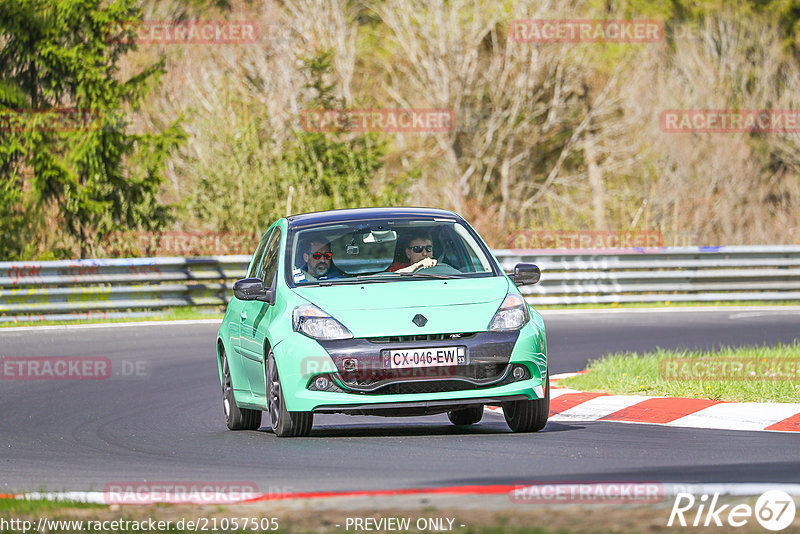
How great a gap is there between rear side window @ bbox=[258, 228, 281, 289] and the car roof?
0.21 metres

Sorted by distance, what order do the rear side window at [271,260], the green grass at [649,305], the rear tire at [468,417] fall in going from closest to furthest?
the rear side window at [271,260], the rear tire at [468,417], the green grass at [649,305]

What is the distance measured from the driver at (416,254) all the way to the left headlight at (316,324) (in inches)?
43.8

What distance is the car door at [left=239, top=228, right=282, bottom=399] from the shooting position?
32.2ft

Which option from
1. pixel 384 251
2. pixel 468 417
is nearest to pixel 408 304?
pixel 384 251

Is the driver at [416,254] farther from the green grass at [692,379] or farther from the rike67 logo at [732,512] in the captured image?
the rike67 logo at [732,512]

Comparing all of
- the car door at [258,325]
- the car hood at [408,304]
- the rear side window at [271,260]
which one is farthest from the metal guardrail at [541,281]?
the car hood at [408,304]

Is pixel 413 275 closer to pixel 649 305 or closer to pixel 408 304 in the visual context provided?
pixel 408 304

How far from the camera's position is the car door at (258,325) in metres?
9.81

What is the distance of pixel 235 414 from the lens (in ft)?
35.3

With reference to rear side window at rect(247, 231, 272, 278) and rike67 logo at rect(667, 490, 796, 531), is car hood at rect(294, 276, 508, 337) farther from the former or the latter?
rike67 logo at rect(667, 490, 796, 531)

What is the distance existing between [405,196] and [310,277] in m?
21.3

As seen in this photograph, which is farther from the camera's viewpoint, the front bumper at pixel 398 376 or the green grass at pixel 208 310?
the green grass at pixel 208 310

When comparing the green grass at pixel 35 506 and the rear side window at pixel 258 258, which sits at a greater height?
the rear side window at pixel 258 258

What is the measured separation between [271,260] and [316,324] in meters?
1.62
